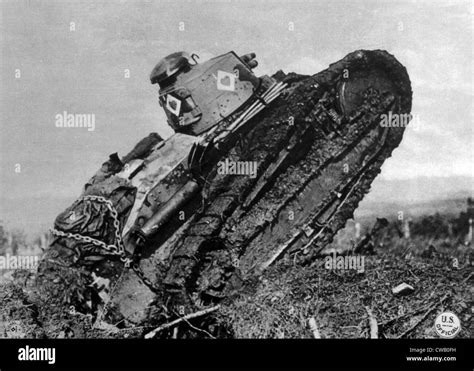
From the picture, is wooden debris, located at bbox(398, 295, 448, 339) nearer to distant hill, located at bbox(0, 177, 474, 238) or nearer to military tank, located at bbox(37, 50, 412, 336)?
distant hill, located at bbox(0, 177, 474, 238)

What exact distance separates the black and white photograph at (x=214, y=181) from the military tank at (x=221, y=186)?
0.8 inches

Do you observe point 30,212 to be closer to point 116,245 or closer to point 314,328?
point 116,245

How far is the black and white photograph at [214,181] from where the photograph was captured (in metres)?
7.03

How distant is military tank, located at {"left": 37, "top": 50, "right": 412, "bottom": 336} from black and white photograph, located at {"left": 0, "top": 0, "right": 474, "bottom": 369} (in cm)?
2

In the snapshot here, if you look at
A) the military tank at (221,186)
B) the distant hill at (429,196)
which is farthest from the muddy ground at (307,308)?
the distant hill at (429,196)

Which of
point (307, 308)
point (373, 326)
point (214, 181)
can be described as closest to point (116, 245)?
point (214, 181)

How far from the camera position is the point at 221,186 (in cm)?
730

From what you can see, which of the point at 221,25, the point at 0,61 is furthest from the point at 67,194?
the point at 221,25

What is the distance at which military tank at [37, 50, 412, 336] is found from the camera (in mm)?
7043

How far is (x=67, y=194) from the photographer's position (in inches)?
282

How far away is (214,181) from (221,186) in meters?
0.08

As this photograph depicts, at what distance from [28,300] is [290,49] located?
3492mm

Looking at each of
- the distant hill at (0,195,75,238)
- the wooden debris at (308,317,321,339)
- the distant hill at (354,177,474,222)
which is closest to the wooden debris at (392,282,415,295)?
the distant hill at (354,177,474,222)
